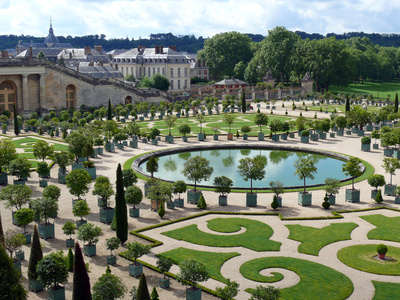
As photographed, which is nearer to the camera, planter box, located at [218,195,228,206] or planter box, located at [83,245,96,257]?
planter box, located at [83,245,96,257]

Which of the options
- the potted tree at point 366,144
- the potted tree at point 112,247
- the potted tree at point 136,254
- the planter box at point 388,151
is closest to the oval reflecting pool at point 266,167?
the potted tree at point 366,144

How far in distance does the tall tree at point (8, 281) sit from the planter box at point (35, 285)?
6932 mm

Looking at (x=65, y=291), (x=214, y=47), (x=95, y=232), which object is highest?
(x=214, y=47)

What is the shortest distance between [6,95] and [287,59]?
67.6 m

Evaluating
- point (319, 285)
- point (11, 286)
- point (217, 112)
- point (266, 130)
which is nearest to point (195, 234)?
point (319, 285)

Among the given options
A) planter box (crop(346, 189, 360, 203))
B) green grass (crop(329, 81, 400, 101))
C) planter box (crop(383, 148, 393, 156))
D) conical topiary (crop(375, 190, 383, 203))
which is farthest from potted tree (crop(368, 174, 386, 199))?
green grass (crop(329, 81, 400, 101))

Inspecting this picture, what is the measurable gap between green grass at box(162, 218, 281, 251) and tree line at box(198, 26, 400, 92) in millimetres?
89260

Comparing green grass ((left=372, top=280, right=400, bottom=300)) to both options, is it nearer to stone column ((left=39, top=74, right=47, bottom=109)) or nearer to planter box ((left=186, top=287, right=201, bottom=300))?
planter box ((left=186, top=287, right=201, bottom=300))

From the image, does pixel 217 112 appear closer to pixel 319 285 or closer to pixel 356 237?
pixel 356 237

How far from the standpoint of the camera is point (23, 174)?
40.2 m

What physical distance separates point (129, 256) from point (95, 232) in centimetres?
294

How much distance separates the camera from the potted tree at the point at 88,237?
87.8 ft

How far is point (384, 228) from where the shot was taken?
31.4 m

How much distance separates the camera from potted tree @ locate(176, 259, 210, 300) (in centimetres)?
2212
